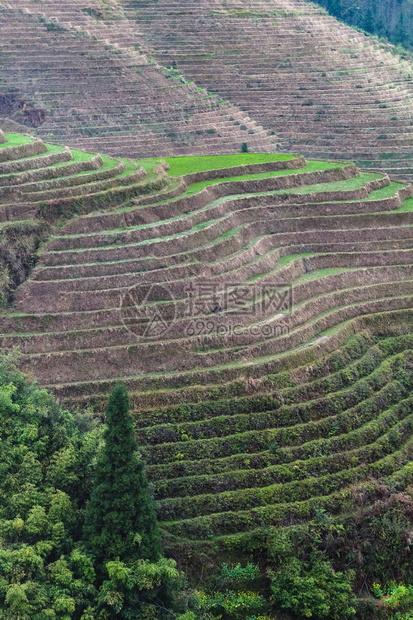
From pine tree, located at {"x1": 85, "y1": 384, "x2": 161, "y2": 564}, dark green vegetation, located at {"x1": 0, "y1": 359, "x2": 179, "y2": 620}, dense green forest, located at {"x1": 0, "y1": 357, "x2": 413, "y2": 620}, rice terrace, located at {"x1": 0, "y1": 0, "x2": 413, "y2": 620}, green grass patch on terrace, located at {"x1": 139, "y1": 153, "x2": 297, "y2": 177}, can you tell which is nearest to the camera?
dark green vegetation, located at {"x1": 0, "y1": 359, "x2": 179, "y2": 620}

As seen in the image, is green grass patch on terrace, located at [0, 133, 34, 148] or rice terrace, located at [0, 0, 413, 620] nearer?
rice terrace, located at [0, 0, 413, 620]

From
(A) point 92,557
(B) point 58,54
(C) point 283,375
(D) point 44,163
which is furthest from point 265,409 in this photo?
(B) point 58,54

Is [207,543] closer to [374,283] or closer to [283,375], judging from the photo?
[283,375]

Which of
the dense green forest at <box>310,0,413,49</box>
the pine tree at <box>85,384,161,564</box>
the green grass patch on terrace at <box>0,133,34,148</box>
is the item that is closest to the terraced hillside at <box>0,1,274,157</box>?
the green grass patch on terrace at <box>0,133,34,148</box>

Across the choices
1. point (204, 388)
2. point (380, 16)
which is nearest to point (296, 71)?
point (380, 16)

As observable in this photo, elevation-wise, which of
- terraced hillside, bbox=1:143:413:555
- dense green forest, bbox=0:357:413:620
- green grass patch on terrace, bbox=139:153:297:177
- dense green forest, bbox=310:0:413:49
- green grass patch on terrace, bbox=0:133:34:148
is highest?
dense green forest, bbox=310:0:413:49

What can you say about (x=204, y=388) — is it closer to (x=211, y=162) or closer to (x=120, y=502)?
(x=120, y=502)

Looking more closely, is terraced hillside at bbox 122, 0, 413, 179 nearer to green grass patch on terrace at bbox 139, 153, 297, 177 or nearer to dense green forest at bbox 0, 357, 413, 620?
green grass patch on terrace at bbox 139, 153, 297, 177
